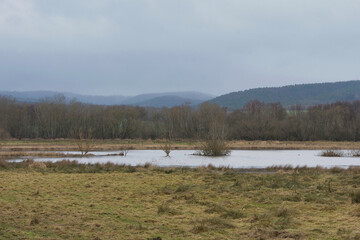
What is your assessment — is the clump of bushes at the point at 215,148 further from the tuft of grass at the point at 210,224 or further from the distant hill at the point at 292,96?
the distant hill at the point at 292,96

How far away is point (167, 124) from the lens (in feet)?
267

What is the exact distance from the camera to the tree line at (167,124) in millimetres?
75438

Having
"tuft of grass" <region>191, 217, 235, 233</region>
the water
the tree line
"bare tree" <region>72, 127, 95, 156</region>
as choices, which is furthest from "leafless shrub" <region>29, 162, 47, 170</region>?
the tree line

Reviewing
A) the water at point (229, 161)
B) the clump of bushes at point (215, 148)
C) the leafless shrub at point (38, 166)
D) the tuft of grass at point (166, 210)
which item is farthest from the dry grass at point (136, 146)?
the tuft of grass at point (166, 210)

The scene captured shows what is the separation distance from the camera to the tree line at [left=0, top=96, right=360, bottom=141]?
75438 mm

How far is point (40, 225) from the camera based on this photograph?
390 inches

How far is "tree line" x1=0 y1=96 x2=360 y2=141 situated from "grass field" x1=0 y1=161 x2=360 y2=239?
56158mm

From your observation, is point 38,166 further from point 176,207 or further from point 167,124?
point 167,124

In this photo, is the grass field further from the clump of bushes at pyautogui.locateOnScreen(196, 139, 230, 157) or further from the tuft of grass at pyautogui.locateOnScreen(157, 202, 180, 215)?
the clump of bushes at pyautogui.locateOnScreen(196, 139, 230, 157)

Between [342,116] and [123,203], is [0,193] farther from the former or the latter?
[342,116]

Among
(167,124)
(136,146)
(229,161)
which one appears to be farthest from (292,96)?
(229,161)

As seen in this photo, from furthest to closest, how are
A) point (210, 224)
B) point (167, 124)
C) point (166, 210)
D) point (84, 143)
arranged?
point (167, 124), point (84, 143), point (166, 210), point (210, 224)

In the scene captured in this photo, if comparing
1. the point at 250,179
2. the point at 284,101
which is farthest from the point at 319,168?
the point at 284,101

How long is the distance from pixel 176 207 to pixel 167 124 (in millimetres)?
68452
